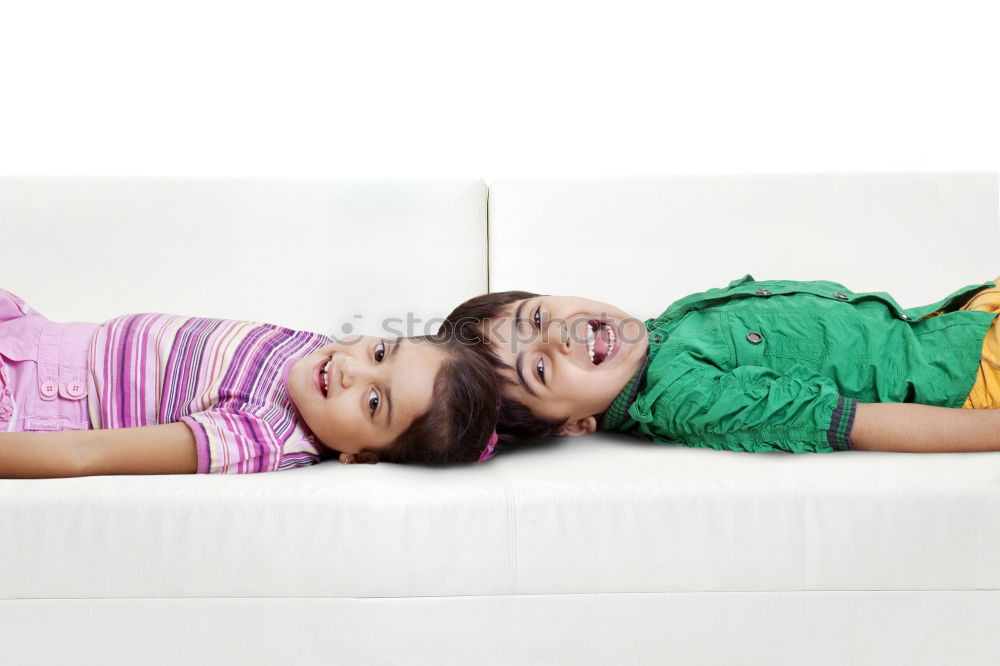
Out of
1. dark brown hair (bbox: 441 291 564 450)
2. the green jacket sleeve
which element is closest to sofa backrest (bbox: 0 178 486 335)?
dark brown hair (bbox: 441 291 564 450)

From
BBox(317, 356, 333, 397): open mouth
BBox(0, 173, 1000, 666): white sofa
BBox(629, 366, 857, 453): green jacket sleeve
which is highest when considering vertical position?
BBox(317, 356, 333, 397): open mouth

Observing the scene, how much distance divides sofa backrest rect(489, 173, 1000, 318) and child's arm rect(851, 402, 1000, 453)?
29.6 inches

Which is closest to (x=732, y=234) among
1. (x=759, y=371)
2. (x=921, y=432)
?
(x=759, y=371)

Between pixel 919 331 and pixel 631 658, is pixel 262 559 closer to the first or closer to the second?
pixel 631 658

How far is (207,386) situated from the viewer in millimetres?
1527

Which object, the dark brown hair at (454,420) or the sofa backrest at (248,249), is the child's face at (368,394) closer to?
the dark brown hair at (454,420)

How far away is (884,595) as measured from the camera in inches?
50.1

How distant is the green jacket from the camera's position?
145 cm

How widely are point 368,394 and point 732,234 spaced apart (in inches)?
44.6

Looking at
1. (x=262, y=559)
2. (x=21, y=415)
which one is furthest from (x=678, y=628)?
(x=21, y=415)

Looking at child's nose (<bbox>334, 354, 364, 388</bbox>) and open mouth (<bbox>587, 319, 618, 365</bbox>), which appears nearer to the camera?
child's nose (<bbox>334, 354, 364, 388</bbox>)

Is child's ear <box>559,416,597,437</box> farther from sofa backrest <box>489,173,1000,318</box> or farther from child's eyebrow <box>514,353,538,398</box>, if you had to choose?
sofa backrest <box>489,173,1000,318</box>

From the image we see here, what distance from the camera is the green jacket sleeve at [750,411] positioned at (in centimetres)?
143

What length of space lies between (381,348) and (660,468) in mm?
516
